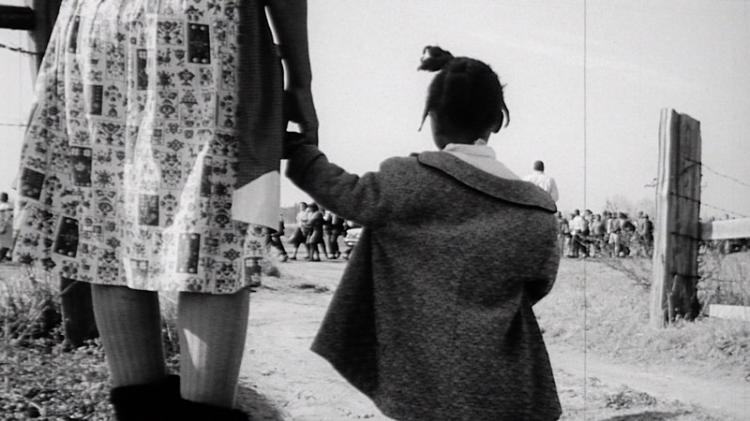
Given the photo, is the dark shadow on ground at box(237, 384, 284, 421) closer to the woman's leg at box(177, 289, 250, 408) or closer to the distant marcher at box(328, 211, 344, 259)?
the woman's leg at box(177, 289, 250, 408)

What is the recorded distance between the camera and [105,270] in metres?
1.48

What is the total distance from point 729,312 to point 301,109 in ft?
17.0

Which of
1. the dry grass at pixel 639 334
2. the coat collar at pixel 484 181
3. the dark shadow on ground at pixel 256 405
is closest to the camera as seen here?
the coat collar at pixel 484 181

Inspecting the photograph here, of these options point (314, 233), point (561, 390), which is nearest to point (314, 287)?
point (561, 390)

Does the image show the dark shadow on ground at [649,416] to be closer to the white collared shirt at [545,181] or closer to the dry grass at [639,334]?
the dry grass at [639,334]

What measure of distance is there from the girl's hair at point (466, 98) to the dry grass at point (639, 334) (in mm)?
2210

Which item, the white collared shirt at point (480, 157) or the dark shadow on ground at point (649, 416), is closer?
the white collared shirt at point (480, 157)

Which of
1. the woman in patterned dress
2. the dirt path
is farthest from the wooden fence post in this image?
the woman in patterned dress

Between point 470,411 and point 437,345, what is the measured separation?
16 centimetres

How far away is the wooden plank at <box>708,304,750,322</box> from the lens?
5.77 metres

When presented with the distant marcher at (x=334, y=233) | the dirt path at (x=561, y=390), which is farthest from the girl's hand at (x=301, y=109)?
the distant marcher at (x=334, y=233)

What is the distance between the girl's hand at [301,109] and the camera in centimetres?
162

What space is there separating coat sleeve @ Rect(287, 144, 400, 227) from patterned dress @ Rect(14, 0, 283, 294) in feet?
0.77

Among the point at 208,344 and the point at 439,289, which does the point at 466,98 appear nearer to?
the point at 439,289
